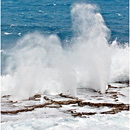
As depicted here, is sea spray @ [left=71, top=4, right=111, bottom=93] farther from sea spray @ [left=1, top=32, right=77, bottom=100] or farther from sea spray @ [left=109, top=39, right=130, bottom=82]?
sea spray @ [left=1, top=32, right=77, bottom=100]

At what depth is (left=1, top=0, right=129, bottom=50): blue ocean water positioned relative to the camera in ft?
214

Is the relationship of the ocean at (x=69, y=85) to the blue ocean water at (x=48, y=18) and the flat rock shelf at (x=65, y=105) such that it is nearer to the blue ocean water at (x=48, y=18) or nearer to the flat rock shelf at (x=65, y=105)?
the flat rock shelf at (x=65, y=105)

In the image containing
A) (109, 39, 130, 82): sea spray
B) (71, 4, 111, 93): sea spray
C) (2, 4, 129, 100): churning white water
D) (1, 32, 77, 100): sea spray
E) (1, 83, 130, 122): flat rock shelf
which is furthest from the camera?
(109, 39, 130, 82): sea spray

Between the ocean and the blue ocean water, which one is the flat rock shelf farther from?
the blue ocean water

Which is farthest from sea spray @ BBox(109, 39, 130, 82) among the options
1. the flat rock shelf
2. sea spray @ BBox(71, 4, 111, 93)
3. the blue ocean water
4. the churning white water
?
the blue ocean water

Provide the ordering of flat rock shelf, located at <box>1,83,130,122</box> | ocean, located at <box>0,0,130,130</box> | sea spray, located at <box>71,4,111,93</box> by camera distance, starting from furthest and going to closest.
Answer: sea spray, located at <box>71,4,111,93</box>, flat rock shelf, located at <box>1,83,130,122</box>, ocean, located at <box>0,0,130,130</box>

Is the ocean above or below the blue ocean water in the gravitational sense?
below

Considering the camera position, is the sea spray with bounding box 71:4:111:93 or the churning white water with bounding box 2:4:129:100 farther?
the sea spray with bounding box 71:4:111:93

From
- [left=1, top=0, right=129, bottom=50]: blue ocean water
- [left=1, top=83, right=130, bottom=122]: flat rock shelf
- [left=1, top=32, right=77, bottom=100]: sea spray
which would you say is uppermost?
[left=1, top=0, right=129, bottom=50]: blue ocean water

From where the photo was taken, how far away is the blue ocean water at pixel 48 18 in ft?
214

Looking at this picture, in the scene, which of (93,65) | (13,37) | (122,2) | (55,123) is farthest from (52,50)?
(122,2)

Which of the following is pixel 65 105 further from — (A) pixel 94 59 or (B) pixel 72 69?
(A) pixel 94 59

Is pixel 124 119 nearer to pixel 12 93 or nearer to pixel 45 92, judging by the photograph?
pixel 45 92

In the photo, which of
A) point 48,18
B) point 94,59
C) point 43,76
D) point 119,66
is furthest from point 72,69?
point 48,18
